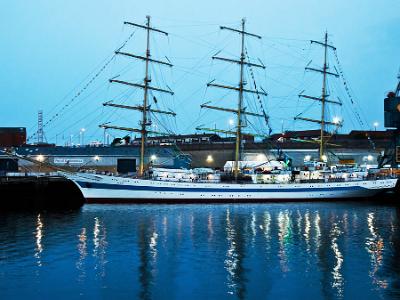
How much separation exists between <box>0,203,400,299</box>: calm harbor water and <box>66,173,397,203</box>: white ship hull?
340 inches

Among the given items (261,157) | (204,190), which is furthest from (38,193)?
(261,157)

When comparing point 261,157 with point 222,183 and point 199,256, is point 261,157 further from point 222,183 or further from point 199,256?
point 199,256

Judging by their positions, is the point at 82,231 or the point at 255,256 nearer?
the point at 255,256

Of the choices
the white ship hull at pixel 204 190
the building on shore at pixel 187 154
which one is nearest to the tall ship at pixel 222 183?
the white ship hull at pixel 204 190

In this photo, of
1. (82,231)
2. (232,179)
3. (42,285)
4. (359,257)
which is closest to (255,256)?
(359,257)

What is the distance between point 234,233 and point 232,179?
23556 millimetres

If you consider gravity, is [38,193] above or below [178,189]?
below

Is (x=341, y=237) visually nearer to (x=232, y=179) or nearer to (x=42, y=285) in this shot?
(x=42, y=285)

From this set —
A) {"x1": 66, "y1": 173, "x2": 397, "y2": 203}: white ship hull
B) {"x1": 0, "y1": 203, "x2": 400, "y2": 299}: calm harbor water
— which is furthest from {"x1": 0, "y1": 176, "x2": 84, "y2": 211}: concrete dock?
{"x1": 0, "y1": 203, "x2": 400, "y2": 299}: calm harbor water

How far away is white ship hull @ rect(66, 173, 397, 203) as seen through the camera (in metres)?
44.8

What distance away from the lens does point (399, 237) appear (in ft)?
87.6

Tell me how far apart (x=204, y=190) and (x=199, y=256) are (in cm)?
2483

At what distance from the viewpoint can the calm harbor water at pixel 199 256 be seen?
1638 cm

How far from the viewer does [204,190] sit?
4625 centimetres
